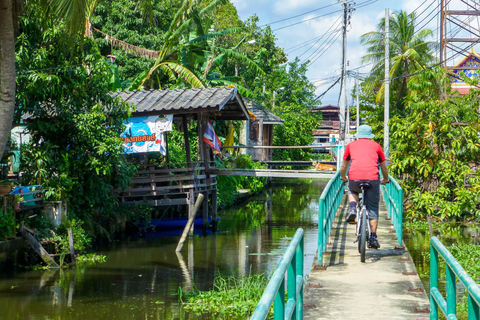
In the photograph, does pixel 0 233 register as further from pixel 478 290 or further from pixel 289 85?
pixel 289 85

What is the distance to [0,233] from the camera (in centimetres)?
1212

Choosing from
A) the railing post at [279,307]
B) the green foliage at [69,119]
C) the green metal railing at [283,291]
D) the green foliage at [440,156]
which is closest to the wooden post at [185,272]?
the green foliage at [69,119]

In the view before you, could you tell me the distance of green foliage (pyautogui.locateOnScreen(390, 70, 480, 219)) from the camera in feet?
55.1

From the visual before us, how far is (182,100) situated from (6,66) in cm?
930

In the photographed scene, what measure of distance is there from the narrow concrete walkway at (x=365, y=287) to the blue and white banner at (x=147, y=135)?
30.1 feet

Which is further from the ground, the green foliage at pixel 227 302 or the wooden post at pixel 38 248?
the wooden post at pixel 38 248

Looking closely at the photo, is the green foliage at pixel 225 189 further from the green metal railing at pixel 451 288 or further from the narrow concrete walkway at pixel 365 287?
the green metal railing at pixel 451 288

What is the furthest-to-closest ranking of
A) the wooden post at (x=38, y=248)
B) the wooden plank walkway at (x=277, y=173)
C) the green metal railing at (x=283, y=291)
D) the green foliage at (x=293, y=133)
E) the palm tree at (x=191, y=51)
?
the green foliage at (x=293, y=133) → the palm tree at (x=191, y=51) → the wooden plank walkway at (x=277, y=173) → the wooden post at (x=38, y=248) → the green metal railing at (x=283, y=291)

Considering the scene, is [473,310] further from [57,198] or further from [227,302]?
[57,198]

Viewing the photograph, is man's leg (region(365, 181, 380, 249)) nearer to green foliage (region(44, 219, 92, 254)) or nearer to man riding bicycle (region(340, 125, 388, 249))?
man riding bicycle (region(340, 125, 388, 249))

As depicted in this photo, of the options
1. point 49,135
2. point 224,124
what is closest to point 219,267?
point 49,135

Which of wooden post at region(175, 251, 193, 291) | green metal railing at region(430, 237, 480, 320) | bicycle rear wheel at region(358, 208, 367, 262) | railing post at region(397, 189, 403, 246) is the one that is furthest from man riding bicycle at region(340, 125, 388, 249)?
wooden post at region(175, 251, 193, 291)

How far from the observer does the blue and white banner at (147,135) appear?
17.3 meters

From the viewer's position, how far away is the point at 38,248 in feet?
42.9
